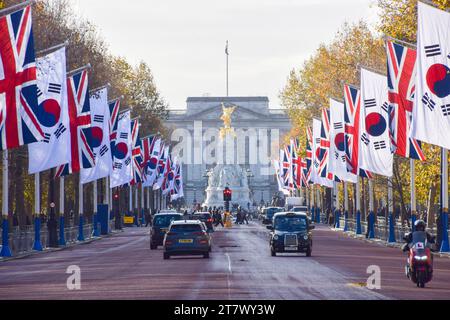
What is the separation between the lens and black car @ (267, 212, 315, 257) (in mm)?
56031

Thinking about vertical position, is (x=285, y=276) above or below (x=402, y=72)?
below

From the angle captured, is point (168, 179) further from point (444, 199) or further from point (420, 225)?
point (420, 225)

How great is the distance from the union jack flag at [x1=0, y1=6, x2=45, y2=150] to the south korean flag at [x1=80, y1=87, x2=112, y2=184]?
2511 centimetres

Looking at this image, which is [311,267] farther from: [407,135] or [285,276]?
[407,135]

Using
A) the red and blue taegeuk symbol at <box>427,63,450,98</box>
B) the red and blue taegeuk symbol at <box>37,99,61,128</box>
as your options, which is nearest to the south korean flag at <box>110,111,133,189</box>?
the red and blue taegeuk symbol at <box>37,99,61,128</box>

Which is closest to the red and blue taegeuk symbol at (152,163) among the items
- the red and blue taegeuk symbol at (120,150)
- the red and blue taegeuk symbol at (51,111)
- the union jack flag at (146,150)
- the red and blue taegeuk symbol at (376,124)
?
the union jack flag at (146,150)

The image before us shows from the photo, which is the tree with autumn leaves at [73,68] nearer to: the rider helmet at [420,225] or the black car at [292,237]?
the black car at [292,237]

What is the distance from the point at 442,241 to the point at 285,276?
19.1m

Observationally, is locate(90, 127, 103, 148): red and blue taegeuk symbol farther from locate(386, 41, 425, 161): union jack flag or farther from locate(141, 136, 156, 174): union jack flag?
locate(141, 136, 156, 174): union jack flag

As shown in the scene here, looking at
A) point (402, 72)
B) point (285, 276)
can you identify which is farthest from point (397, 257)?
point (285, 276)

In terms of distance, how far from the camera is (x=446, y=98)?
4656 centimetres

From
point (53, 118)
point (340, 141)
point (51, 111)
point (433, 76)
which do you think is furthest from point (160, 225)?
point (433, 76)

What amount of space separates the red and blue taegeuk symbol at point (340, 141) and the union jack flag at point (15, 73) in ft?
106
